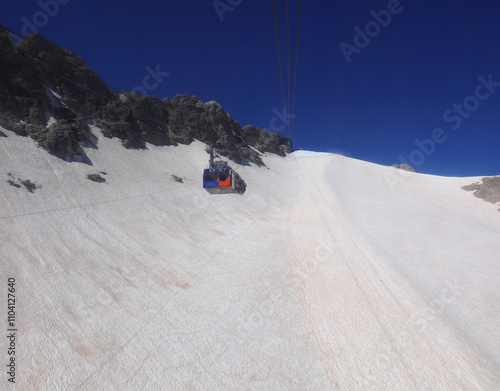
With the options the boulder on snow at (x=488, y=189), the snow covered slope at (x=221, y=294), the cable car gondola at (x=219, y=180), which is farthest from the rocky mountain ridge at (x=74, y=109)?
the boulder on snow at (x=488, y=189)

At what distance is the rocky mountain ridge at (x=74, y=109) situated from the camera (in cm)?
1848

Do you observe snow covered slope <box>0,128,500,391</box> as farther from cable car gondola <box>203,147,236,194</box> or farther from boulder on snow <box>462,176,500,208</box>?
boulder on snow <box>462,176,500,208</box>

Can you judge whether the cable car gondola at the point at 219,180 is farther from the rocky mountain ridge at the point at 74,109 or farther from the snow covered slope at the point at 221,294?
the rocky mountain ridge at the point at 74,109

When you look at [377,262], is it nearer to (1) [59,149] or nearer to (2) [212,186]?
(2) [212,186]

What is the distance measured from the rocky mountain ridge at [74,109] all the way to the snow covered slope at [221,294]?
278 cm

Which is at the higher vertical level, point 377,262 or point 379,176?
point 379,176

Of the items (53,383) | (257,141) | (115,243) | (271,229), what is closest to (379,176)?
(257,141)

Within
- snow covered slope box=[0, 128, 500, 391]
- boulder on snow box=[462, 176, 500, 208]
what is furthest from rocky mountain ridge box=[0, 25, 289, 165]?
boulder on snow box=[462, 176, 500, 208]

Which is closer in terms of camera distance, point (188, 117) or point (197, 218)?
point (197, 218)

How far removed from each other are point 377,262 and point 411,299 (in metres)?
3.37

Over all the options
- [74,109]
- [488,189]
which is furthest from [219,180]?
[488,189]

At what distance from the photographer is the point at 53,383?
5332 millimetres

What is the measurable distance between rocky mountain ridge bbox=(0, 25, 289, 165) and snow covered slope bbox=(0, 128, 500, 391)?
2.78 meters

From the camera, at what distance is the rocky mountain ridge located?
18484mm
